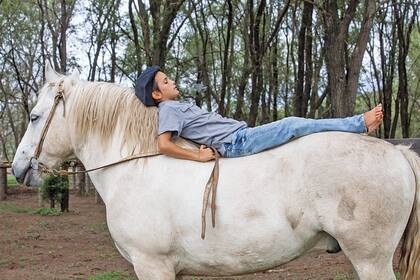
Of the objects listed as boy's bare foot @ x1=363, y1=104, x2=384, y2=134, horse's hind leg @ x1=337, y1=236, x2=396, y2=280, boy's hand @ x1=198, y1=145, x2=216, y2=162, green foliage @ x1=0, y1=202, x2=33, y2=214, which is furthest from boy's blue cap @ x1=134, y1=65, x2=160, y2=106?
green foliage @ x1=0, y1=202, x2=33, y2=214

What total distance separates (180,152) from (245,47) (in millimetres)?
15776

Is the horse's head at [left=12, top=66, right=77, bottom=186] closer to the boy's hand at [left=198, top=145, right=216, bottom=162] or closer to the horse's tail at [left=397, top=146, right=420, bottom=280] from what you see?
the boy's hand at [left=198, top=145, right=216, bottom=162]

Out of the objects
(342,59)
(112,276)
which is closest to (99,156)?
(112,276)

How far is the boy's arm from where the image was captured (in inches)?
140

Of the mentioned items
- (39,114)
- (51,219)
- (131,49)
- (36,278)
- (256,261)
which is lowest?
(51,219)

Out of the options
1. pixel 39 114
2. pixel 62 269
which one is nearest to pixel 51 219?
pixel 62 269

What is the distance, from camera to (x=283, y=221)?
10.7 feet

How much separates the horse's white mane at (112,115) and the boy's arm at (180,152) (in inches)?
6.0

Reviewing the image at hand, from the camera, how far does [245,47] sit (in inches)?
744

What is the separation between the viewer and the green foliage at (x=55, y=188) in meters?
A: 14.6

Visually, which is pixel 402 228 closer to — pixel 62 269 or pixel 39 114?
pixel 39 114

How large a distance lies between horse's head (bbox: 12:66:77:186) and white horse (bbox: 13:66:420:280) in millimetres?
97

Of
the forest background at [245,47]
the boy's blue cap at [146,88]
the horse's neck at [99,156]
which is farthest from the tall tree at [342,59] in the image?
the horse's neck at [99,156]

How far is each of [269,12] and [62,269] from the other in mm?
15732
